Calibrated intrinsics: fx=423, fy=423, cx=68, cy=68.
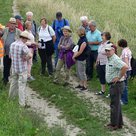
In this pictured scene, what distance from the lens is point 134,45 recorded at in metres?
15.4

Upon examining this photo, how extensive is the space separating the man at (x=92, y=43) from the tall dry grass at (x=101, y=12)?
7.46 ft

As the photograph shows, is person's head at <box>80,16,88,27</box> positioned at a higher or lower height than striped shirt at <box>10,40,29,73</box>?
higher

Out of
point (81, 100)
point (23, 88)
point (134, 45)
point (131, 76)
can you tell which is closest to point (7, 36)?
point (23, 88)

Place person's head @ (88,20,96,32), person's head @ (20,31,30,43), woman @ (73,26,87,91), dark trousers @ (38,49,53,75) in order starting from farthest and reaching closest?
dark trousers @ (38,49,53,75)
person's head @ (88,20,96,32)
woman @ (73,26,87,91)
person's head @ (20,31,30,43)

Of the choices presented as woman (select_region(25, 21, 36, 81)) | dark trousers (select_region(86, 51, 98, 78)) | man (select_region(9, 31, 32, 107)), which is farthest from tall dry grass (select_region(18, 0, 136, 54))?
man (select_region(9, 31, 32, 107))

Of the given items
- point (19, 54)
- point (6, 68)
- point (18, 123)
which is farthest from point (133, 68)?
point (18, 123)

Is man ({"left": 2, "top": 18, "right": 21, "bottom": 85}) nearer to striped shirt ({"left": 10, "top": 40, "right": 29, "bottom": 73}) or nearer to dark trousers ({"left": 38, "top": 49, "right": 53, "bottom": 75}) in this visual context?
striped shirt ({"left": 10, "top": 40, "right": 29, "bottom": 73})

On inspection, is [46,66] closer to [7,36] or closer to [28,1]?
[7,36]

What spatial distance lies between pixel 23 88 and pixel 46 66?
379 centimetres

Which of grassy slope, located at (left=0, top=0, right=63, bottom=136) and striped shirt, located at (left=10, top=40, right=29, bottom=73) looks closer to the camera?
grassy slope, located at (left=0, top=0, right=63, bottom=136)

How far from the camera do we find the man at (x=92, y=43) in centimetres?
1238

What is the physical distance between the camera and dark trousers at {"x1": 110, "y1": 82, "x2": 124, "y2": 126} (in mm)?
9352

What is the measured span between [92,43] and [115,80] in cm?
350

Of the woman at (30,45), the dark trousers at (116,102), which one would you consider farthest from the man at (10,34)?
the dark trousers at (116,102)
